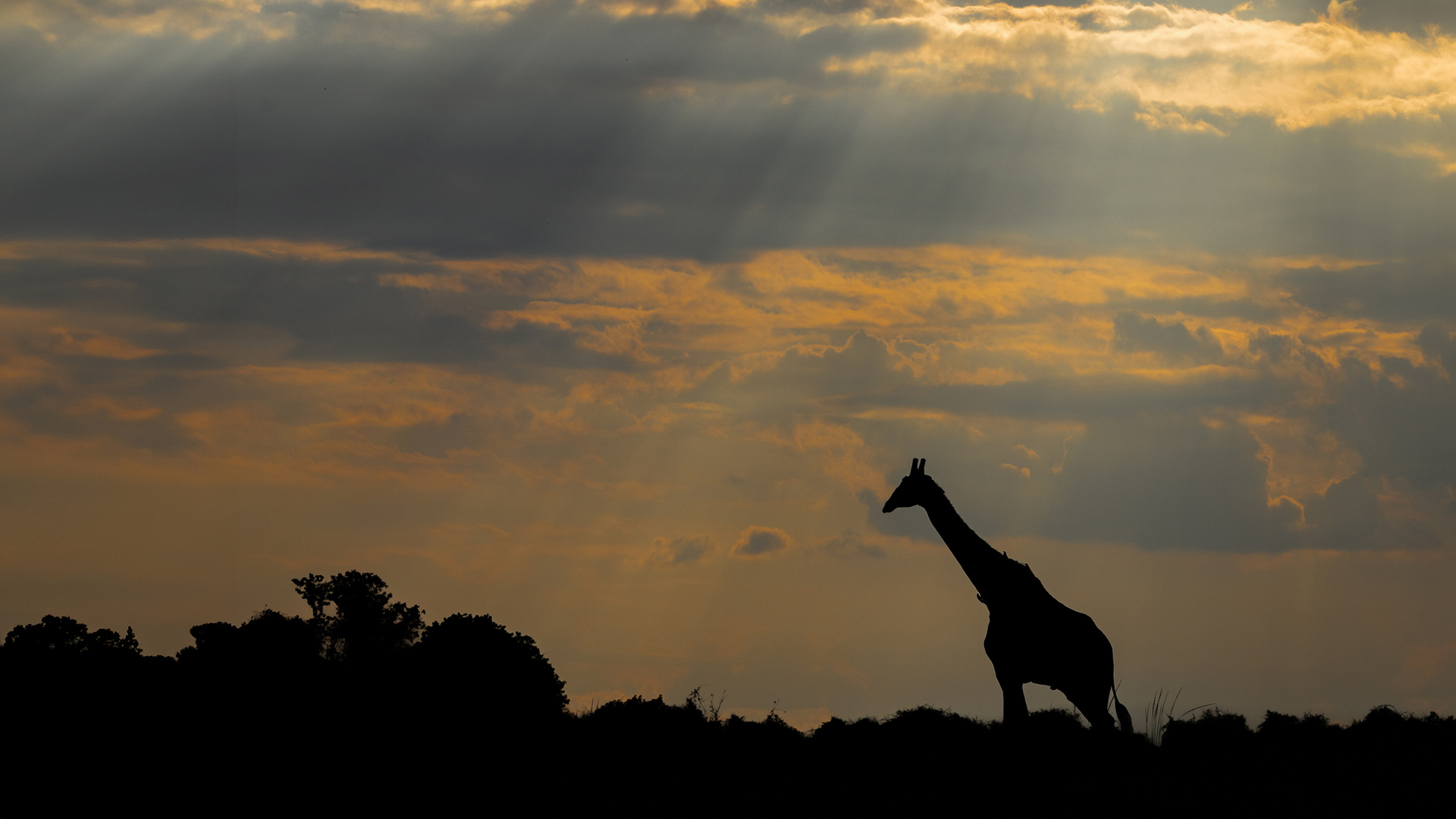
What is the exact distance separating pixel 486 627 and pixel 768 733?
53.8 metres

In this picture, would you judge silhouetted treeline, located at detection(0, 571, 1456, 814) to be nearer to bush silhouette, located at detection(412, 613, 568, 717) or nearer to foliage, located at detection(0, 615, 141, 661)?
bush silhouette, located at detection(412, 613, 568, 717)

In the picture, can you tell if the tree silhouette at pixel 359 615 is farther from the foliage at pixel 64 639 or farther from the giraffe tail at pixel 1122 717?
the giraffe tail at pixel 1122 717

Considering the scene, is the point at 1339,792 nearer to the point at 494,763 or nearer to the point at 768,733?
the point at 768,733

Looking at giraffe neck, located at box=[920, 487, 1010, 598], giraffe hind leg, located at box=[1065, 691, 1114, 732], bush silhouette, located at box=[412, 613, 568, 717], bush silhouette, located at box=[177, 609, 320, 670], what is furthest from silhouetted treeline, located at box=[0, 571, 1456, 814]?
bush silhouette, located at box=[177, 609, 320, 670]

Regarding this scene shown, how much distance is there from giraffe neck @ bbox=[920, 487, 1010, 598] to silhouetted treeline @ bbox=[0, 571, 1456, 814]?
3.23m

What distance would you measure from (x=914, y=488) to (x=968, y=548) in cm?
185

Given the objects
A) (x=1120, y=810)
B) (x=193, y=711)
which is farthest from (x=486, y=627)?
(x=1120, y=810)

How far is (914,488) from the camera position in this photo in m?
29.0

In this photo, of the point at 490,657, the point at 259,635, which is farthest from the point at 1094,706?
the point at 259,635

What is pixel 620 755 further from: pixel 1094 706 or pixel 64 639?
pixel 64 639

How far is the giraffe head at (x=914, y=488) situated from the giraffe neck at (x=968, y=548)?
0.54ft

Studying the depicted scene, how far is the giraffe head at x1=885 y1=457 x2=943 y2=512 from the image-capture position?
29.0 m

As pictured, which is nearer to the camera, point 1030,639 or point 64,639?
point 1030,639

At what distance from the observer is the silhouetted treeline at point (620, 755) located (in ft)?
72.4
